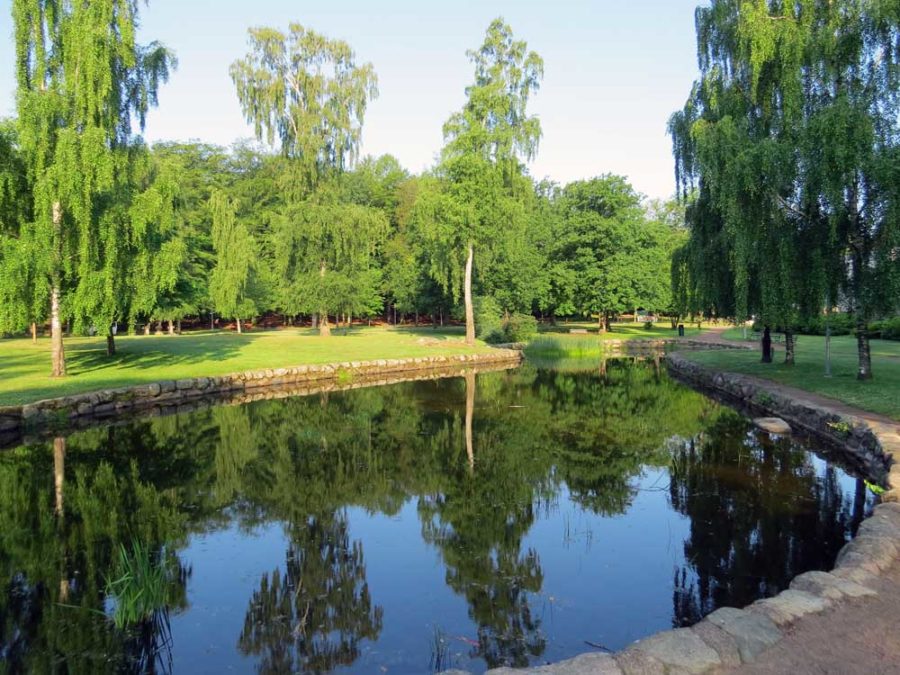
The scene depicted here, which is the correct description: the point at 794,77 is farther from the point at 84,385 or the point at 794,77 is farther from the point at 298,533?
the point at 84,385

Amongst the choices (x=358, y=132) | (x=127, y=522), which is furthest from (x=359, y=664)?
(x=358, y=132)

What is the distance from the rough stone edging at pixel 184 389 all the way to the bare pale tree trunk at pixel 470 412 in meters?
2.97

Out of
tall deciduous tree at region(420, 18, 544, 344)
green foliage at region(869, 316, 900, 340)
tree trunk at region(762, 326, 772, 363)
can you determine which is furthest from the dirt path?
green foliage at region(869, 316, 900, 340)

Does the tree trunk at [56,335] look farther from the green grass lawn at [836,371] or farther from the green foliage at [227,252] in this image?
the green foliage at [227,252]

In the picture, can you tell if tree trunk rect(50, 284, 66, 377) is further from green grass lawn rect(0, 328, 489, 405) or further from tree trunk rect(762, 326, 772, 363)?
tree trunk rect(762, 326, 772, 363)

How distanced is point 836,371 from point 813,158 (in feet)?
24.5

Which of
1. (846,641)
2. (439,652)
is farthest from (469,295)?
(846,641)

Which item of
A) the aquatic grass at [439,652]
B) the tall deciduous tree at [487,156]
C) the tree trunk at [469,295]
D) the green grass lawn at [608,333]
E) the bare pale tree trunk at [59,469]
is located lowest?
the aquatic grass at [439,652]

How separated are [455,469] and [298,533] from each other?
380 centimetres

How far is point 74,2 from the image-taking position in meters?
17.1

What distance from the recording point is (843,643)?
14.3 ft

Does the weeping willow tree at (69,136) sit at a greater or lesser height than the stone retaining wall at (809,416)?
greater

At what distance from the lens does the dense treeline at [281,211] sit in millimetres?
16844

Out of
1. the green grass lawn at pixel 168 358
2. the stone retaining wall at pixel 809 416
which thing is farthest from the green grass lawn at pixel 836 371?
the green grass lawn at pixel 168 358
